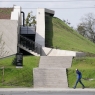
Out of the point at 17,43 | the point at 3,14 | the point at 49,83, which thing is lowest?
the point at 49,83

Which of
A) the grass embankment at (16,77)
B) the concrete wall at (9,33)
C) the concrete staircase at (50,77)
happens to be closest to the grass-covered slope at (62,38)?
the concrete wall at (9,33)

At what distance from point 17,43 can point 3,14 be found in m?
15.3

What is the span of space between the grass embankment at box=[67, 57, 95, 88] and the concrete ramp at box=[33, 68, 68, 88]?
23.2 inches

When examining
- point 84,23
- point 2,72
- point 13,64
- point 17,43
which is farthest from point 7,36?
point 84,23

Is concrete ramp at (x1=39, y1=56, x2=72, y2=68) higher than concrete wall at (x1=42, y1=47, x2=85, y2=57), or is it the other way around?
concrete wall at (x1=42, y1=47, x2=85, y2=57)

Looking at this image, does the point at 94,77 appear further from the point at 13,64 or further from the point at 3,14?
the point at 3,14

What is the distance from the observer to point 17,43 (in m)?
56.9

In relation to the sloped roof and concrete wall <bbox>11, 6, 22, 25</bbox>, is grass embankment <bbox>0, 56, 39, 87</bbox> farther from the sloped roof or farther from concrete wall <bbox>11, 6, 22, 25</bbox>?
the sloped roof

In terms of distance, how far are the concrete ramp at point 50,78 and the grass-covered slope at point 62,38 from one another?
67.5ft

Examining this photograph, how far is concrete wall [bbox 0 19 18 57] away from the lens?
5547 cm

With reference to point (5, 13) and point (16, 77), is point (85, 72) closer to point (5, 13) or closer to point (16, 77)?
Result: point (16, 77)

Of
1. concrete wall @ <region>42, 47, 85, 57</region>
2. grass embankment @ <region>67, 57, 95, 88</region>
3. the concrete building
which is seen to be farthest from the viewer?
concrete wall @ <region>42, 47, 85, 57</region>

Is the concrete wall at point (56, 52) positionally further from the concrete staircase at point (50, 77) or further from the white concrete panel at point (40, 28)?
the concrete staircase at point (50, 77)

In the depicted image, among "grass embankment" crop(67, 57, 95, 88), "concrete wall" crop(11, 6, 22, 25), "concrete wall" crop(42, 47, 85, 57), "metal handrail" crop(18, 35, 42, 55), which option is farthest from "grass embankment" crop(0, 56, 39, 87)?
"concrete wall" crop(11, 6, 22, 25)
